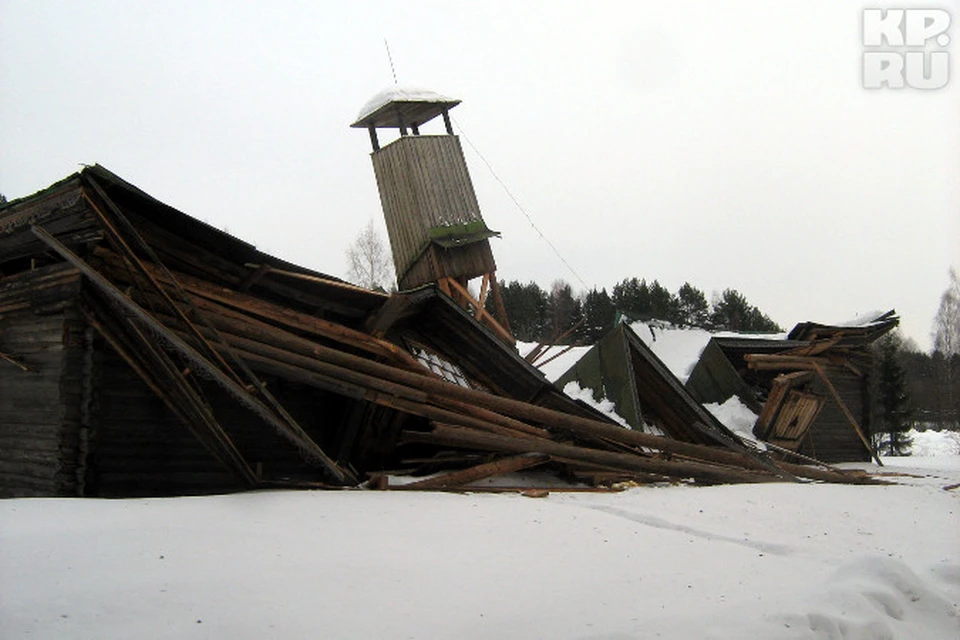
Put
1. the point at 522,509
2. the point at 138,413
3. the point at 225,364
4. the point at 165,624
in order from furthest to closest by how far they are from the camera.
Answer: the point at 138,413, the point at 225,364, the point at 522,509, the point at 165,624

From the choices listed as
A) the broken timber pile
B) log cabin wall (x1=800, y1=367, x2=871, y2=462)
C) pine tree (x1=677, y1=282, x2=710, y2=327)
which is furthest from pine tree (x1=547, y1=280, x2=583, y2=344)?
the broken timber pile

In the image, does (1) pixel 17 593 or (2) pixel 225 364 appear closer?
(1) pixel 17 593

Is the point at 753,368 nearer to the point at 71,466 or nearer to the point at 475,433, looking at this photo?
the point at 475,433

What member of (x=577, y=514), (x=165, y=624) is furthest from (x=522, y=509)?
(x=165, y=624)

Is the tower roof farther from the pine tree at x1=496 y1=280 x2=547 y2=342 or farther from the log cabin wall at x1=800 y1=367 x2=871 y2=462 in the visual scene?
the pine tree at x1=496 y1=280 x2=547 y2=342

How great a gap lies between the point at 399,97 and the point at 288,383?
1219cm

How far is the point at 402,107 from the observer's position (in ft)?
62.3

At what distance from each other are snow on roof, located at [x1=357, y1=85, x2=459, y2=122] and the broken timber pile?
31.9 ft

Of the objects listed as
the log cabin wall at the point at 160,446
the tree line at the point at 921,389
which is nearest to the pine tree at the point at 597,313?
the tree line at the point at 921,389

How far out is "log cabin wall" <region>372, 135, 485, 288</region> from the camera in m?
18.5

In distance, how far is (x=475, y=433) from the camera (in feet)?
27.7

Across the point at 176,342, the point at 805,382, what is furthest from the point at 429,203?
the point at 176,342

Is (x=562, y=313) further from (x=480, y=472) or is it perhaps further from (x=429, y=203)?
(x=480, y=472)

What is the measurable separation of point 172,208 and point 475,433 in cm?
435
